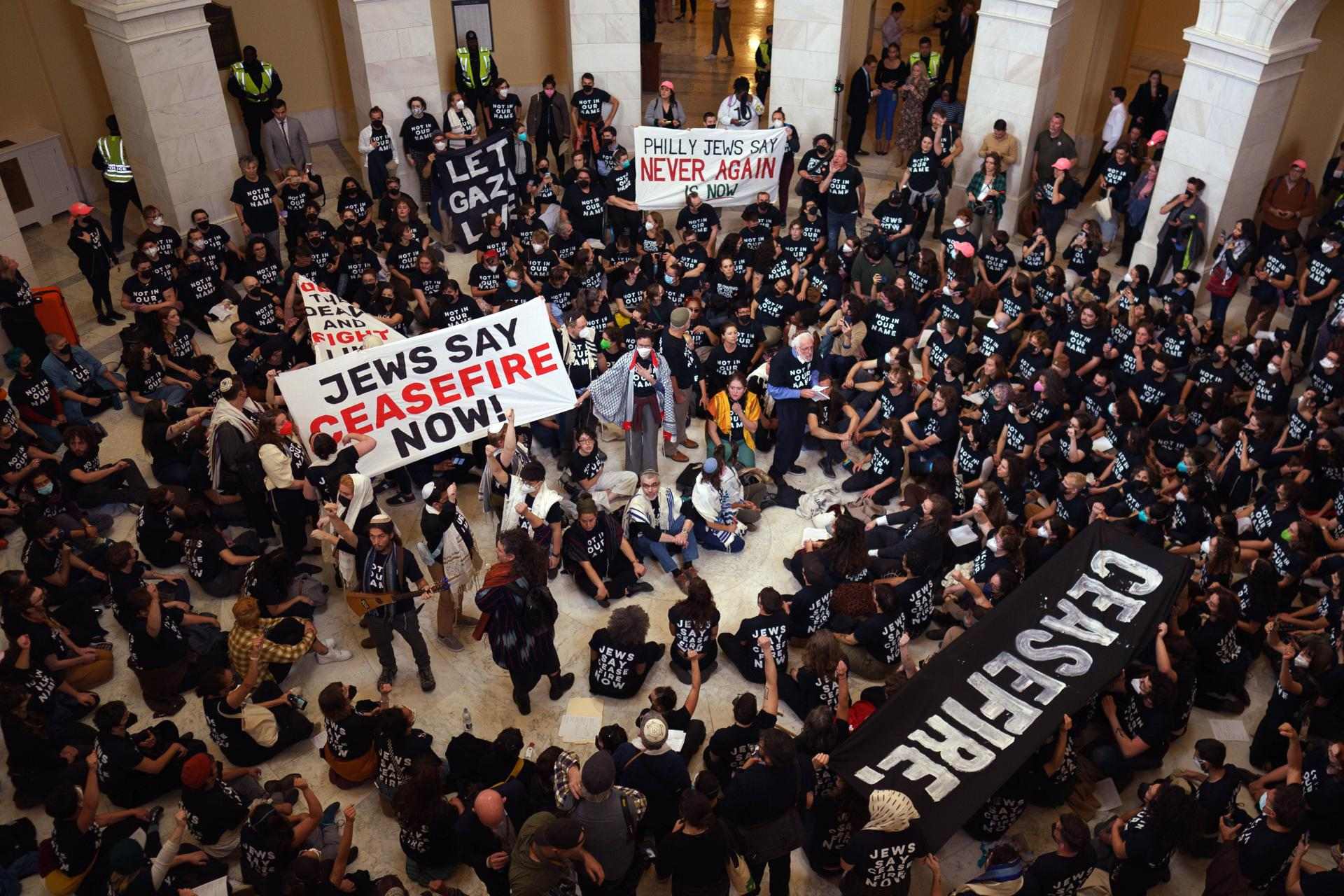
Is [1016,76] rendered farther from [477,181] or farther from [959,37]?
[477,181]

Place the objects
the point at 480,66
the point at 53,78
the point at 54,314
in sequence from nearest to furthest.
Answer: the point at 54,314
the point at 53,78
the point at 480,66

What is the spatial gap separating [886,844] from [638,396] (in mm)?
5525

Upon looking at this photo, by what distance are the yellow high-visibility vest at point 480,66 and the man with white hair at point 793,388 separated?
918 cm

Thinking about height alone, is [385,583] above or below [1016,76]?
below

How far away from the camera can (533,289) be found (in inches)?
Answer: 542

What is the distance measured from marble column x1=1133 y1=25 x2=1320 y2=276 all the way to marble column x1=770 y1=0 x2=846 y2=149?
5.21 m

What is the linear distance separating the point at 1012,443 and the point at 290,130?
1122cm

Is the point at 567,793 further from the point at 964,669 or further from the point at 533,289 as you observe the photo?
the point at 533,289

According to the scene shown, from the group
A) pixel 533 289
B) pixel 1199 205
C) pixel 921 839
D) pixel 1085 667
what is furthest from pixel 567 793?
pixel 1199 205

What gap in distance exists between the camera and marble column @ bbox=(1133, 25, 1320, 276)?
45.1 feet

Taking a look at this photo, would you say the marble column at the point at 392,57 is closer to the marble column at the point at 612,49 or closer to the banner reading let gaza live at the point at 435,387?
the marble column at the point at 612,49

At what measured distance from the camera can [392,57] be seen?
1661cm

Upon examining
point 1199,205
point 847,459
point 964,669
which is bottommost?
point 847,459

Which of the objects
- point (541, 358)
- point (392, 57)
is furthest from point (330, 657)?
point (392, 57)
